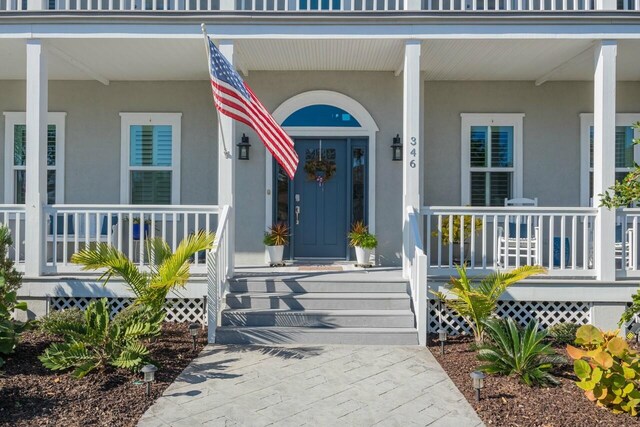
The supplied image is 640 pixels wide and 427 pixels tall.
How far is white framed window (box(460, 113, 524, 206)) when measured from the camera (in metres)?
8.65

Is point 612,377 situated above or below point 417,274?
below

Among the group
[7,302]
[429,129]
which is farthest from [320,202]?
[7,302]

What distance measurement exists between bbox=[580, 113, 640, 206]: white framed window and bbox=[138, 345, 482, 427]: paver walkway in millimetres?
4784

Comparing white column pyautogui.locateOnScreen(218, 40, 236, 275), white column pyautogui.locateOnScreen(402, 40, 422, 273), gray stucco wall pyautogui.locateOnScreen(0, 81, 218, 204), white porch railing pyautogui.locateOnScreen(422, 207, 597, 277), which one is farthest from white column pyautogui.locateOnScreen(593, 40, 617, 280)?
gray stucco wall pyautogui.locateOnScreen(0, 81, 218, 204)

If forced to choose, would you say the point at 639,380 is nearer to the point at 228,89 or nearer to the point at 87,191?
the point at 228,89

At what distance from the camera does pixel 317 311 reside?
627cm

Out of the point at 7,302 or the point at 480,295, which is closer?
the point at 7,302

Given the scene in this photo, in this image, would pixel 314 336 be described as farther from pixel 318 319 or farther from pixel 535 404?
pixel 535 404

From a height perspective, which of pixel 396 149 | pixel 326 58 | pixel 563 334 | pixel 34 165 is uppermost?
pixel 326 58

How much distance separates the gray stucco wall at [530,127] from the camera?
28.3 feet

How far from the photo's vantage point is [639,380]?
430 cm

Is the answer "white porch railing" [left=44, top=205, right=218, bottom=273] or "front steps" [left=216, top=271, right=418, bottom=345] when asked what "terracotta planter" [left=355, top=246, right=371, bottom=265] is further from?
"white porch railing" [left=44, top=205, right=218, bottom=273]

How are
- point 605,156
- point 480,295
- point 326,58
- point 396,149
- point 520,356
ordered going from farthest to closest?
point 396,149
point 326,58
point 605,156
point 480,295
point 520,356

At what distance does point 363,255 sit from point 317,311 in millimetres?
1897
